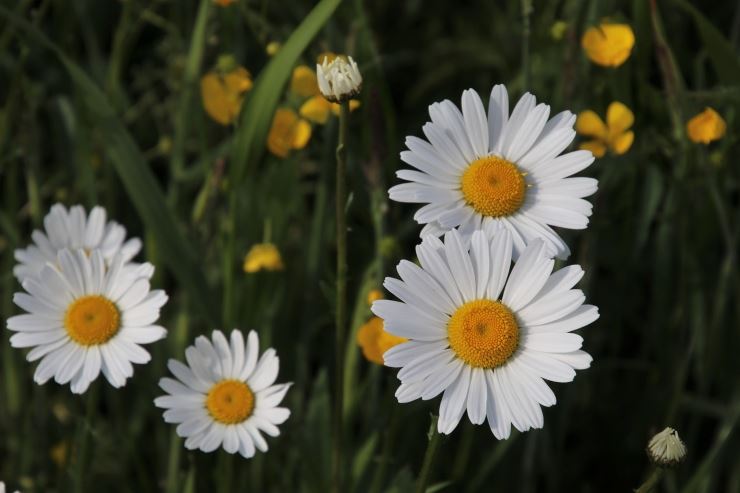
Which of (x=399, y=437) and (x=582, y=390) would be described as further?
(x=582, y=390)

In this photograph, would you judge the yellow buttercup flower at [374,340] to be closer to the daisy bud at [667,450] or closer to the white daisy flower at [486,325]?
the white daisy flower at [486,325]

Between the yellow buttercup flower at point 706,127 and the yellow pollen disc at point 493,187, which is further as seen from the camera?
the yellow buttercup flower at point 706,127

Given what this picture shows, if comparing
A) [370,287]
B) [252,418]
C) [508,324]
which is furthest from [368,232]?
[508,324]

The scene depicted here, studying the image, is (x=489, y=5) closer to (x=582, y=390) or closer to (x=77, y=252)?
(x=582, y=390)

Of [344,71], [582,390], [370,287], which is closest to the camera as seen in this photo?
[344,71]

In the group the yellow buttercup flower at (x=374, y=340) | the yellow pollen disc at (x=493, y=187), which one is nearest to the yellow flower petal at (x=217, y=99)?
the yellow buttercup flower at (x=374, y=340)

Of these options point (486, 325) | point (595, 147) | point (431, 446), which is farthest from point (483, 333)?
point (595, 147)

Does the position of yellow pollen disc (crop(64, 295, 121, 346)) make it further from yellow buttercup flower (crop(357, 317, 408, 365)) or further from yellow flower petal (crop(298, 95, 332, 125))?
yellow flower petal (crop(298, 95, 332, 125))

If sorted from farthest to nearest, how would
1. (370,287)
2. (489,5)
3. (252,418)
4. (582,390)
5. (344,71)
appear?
1. (489,5)
2. (582,390)
3. (370,287)
4. (252,418)
5. (344,71)
